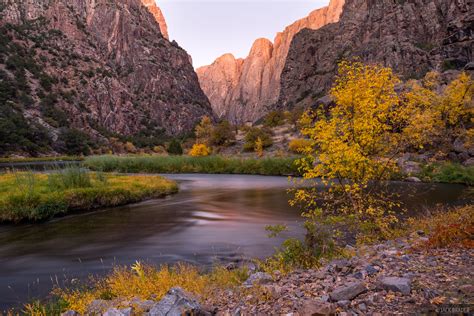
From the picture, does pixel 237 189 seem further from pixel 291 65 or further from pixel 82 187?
pixel 291 65

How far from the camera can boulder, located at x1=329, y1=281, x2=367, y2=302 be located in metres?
5.22

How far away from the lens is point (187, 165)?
53.4 metres

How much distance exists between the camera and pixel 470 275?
17.4 ft

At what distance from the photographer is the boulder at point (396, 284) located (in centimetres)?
499

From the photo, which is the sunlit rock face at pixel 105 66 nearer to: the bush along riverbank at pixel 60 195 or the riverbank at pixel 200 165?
the riverbank at pixel 200 165

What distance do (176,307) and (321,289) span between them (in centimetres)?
266

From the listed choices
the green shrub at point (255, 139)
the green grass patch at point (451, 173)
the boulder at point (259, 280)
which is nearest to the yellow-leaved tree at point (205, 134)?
the green shrub at point (255, 139)

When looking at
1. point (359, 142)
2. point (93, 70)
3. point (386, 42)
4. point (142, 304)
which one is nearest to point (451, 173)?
point (359, 142)

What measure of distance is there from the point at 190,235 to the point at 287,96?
526ft

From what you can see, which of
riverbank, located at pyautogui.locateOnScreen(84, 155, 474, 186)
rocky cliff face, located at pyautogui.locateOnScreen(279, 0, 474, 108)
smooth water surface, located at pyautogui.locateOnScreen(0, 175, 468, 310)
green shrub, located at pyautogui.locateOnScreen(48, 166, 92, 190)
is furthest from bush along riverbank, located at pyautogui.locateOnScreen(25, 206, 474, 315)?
rocky cliff face, located at pyautogui.locateOnScreen(279, 0, 474, 108)

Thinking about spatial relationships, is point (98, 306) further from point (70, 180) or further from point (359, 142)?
point (70, 180)

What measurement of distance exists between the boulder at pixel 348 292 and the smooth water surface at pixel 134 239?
21.1 ft

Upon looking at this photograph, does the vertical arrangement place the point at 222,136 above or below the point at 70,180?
above

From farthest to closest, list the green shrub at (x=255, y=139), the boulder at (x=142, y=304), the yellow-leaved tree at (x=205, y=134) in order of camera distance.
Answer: the yellow-leaved tree at (x=205, y=134), the green shrub at (x=255, y=139), the boulder at (x=142, y=304)
